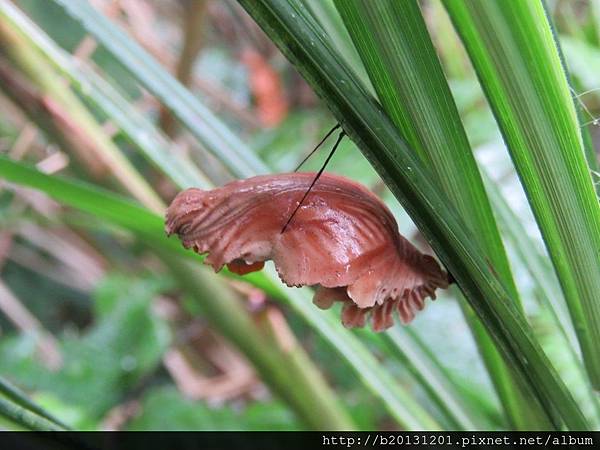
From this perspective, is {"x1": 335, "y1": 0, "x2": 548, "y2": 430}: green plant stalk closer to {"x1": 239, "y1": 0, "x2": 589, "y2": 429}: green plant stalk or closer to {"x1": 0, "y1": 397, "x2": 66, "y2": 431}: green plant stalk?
{"x1": 239, "y1": 0, "x2": 589, "y2": 429}: green plant stalk

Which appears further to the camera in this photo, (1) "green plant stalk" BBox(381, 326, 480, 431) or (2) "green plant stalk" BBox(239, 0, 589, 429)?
(1) "green plant stalk" BBox(381, 326, 480, 431)

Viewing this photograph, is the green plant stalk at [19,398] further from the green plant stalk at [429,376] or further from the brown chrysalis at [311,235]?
the green plant stalk at [429,376]

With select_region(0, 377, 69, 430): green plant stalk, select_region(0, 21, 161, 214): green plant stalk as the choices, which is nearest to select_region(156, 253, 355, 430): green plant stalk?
select_region(0, 21, 161, 214): green plant stalk

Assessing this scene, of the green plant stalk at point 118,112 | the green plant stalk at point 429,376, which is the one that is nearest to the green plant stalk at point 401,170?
the green plant stalk at point 429,376

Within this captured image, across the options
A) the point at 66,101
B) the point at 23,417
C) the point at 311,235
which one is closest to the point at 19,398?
the point at 23,417

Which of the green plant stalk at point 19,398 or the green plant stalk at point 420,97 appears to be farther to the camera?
Answer: the green plant stalk at point 19,398

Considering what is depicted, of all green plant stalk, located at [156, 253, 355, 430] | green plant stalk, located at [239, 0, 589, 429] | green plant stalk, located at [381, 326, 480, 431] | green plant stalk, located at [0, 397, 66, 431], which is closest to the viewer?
green plant stalk, located at [239, 0, 589, 429]

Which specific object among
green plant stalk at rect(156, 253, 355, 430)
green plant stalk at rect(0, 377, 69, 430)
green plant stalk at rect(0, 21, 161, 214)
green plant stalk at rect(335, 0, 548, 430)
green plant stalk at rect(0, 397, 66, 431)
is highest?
green plant stalk at rect(0, 21, 161, 214)
